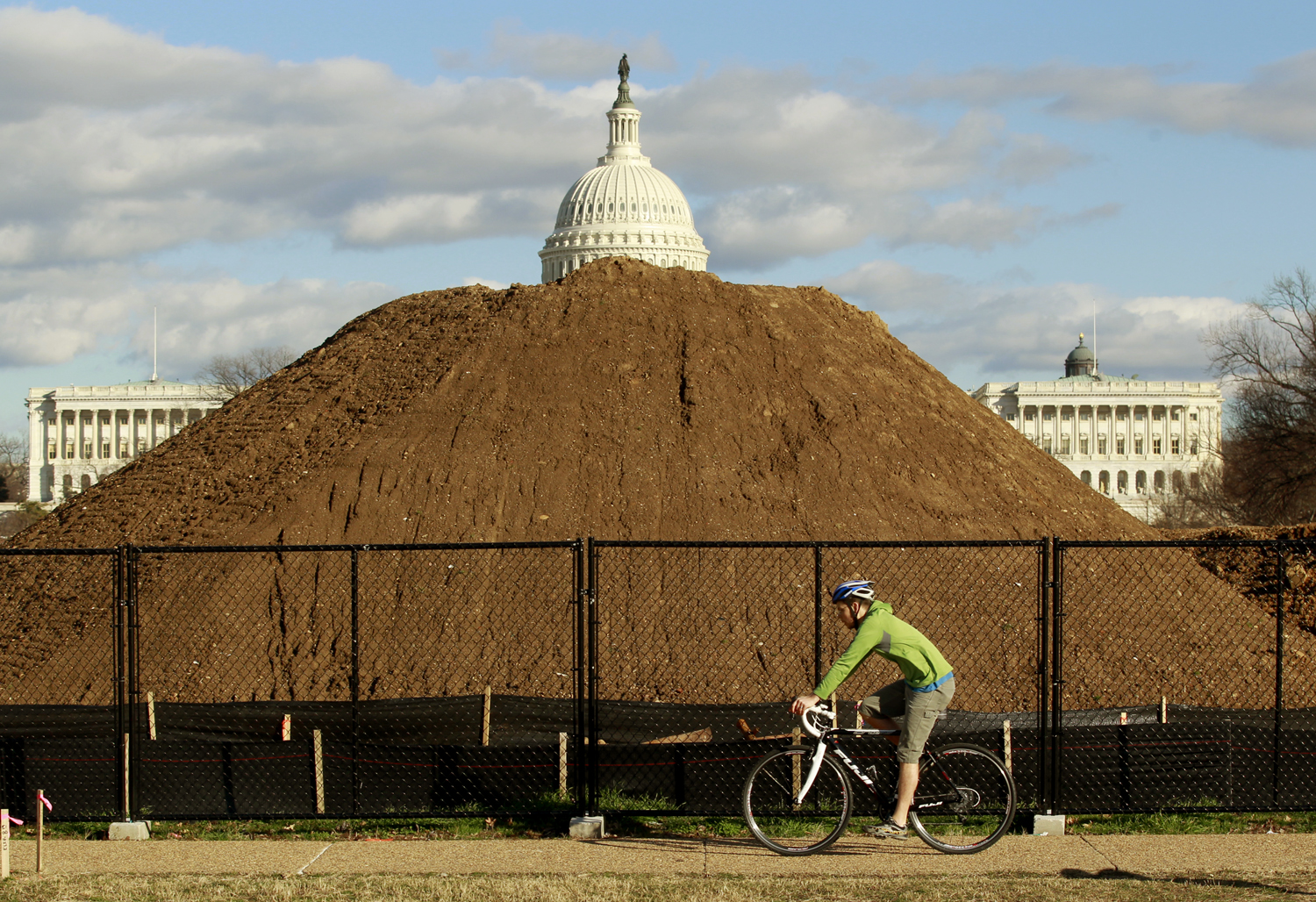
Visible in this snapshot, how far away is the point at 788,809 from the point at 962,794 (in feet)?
3.81

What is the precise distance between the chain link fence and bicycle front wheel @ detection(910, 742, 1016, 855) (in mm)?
550

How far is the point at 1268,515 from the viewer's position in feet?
148

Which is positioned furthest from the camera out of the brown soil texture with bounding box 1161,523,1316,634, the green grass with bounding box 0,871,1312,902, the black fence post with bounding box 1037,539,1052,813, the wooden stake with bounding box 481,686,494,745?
the brown soil texture with bounding box 1161,523,1316,634

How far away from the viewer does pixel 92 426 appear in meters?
132

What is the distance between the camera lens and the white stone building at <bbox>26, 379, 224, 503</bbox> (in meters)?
129

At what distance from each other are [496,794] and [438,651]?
24.2ft

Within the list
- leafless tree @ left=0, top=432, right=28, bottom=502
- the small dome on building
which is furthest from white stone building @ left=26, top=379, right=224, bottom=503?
the small dome on building

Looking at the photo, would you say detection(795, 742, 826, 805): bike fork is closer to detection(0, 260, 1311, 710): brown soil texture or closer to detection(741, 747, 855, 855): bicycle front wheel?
detection(741, 747, 855, 855): bicycle front wheel

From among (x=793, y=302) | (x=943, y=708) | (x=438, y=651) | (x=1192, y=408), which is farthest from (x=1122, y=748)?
(x=1192, y=408)

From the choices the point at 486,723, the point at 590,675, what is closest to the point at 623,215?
the point at 486,723

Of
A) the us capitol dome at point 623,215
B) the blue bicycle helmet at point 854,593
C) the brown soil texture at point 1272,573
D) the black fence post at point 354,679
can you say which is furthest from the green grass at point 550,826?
the us capitol dome at point 623,215

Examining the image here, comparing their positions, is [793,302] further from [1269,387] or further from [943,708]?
[1269,387]

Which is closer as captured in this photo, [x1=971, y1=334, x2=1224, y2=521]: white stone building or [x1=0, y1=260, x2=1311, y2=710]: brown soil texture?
[x1=0, y1=260, x2=1311, y2=710]: brown soil texture

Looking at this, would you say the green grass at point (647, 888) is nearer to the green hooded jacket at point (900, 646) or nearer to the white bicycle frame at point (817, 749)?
the white bicycle frame at point (817, 749)
